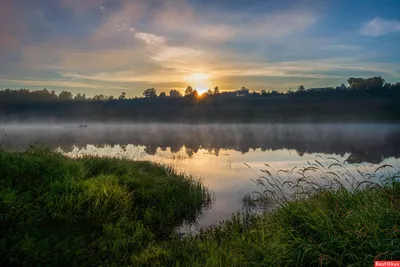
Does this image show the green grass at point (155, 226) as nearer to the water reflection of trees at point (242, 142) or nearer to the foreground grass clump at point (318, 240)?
the foreground grass clump at point (318, 240)

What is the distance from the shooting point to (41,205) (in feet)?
30.2

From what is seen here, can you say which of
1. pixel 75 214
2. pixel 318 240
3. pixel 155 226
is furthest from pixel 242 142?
pixel 318 240

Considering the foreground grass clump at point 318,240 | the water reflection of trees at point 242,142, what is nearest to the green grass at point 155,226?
the foreground grass clump at point 318,240

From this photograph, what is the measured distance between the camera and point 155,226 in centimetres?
1136

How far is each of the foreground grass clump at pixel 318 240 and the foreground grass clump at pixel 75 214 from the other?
159 cm

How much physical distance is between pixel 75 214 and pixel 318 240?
24.2 ft

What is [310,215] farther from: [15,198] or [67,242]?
[15,198]

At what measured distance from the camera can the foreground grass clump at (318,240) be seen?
5586 millimetres

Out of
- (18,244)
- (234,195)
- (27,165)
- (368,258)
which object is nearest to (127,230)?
(18,244)

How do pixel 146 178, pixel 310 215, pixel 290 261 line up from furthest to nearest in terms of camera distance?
pixel 146 178
pixel 310 215
pixel 290 261

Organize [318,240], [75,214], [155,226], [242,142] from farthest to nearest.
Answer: [242,142]
[155,226]
[75,214]
[318,240]

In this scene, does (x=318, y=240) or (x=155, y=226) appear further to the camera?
(x=155, y=226)

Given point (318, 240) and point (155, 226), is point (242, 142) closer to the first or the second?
point (155, 226)

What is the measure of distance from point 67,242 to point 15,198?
220 centimetres
